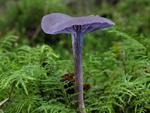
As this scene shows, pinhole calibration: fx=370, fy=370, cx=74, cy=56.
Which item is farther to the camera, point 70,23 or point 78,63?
point 78,63

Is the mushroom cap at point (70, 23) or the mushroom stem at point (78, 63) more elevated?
the mushroom cap at point (70, 23)

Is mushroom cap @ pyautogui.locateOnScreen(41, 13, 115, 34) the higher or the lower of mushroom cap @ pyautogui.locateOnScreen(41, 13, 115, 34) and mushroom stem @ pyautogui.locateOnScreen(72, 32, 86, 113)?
the higher

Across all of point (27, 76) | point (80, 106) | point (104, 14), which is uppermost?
point (104, 14)

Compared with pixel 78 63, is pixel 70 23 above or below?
above

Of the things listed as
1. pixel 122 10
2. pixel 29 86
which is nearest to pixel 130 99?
pixel 29 86

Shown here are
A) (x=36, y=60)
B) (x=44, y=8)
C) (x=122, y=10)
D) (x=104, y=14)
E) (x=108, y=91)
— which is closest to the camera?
(x=108, y=91)

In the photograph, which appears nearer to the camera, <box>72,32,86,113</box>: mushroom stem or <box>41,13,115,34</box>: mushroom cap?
<box>41,13,115,34</box>: mushroom cap

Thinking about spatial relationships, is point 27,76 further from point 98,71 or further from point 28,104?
Answer: point 98,71

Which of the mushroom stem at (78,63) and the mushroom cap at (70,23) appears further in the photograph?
the mushroom stem at (78,63)
